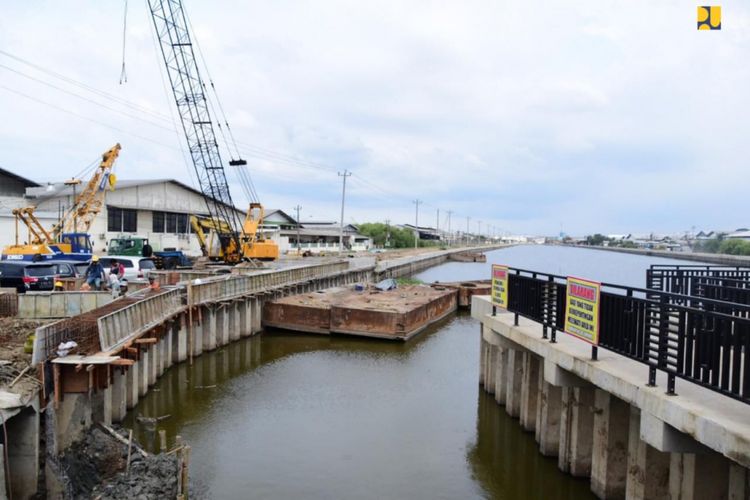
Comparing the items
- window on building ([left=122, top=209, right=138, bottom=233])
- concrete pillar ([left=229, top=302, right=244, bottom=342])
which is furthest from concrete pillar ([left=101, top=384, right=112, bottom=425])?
window on building ([left=122, top=209, right=138, bottom=233])

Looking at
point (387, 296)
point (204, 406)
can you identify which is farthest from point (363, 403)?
point (387, 296)

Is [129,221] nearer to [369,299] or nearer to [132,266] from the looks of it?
[132,266]

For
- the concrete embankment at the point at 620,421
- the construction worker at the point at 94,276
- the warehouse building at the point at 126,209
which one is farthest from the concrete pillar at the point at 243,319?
the warehouse building at the point at 126,209

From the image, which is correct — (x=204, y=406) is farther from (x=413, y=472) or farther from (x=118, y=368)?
(x=413, y=472)

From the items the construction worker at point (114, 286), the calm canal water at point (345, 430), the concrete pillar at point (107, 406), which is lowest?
the calm canal water at point (345, 430)

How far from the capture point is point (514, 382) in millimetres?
15531

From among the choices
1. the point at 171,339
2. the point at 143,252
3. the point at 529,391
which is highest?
the point at 143,252

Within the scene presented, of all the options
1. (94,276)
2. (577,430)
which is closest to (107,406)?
(94,276)

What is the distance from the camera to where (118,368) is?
1452 cm

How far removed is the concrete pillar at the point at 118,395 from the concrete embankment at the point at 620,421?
396 inches

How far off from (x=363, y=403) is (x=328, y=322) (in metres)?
10.4

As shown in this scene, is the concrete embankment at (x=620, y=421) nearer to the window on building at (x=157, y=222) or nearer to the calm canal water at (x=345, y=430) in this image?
the calm canal water at (x=345, y=430)

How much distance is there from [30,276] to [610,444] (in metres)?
22.4

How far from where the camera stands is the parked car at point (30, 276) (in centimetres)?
2262
